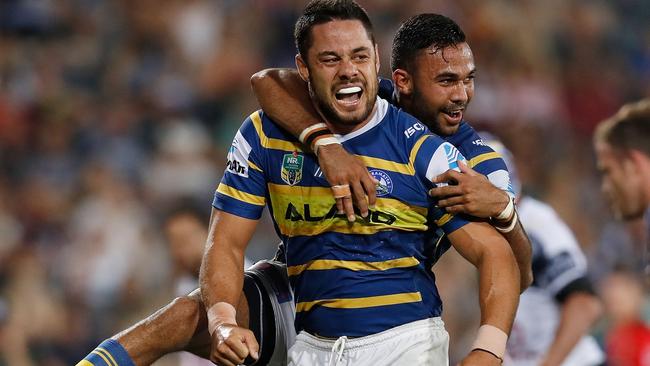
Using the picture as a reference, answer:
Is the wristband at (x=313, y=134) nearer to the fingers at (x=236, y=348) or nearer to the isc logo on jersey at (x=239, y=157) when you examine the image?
the isc logo on jersey at (x=239, y=157)

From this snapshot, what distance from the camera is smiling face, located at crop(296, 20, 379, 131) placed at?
4.07 m

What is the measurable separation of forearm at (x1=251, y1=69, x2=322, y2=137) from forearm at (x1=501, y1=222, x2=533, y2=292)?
0.83 meters

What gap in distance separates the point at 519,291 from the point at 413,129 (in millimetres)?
685

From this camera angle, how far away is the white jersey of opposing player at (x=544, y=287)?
20.4ft

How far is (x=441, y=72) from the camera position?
4371 mm

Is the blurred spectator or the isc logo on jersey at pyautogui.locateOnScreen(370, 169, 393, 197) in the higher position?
the isc logo on jersey at pyautogui.locateOnScreen(370, 169, 393, 197)

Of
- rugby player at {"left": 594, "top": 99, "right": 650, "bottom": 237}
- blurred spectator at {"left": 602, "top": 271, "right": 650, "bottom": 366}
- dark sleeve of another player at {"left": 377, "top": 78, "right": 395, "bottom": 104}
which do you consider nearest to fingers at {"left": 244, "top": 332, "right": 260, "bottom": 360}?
dark sleeve of another player at {"left": 377, "top": 78, "right": 395, "bottom": 104}

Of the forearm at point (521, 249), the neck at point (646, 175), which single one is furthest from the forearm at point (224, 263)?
the neck at point (646, 175)

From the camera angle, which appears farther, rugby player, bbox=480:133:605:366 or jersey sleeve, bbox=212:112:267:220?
rugby player, bbox=480:133:605:366

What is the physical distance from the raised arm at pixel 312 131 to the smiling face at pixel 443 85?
43cm

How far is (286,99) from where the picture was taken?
4383 millimetres

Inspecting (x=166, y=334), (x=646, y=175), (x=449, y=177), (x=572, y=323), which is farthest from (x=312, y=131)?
(x=572, y=323)

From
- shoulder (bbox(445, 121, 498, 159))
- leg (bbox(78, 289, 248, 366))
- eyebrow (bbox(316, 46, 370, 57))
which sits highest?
eyebrow (bbox(316, 46, 370, 57))

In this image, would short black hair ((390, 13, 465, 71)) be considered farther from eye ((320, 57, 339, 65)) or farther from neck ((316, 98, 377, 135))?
eye ((320, 57, 339, 65))
